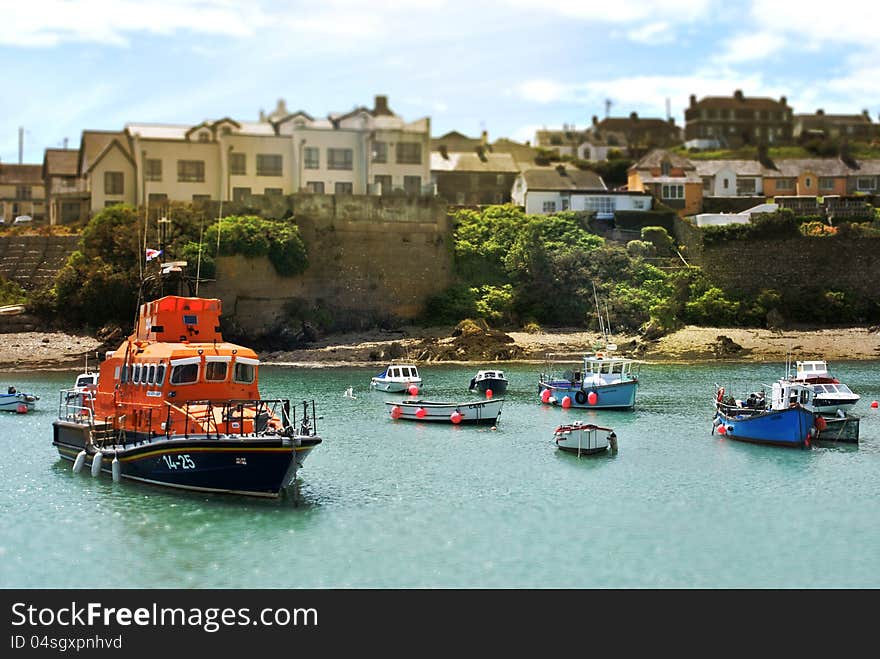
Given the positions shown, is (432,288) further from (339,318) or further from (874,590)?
(874,590)

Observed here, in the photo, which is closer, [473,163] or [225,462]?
[225,462]

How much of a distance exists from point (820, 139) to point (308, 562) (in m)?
127

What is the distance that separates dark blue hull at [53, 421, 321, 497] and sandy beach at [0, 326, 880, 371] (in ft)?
144

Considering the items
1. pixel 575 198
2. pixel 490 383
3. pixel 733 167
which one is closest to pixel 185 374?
pixel 490 383

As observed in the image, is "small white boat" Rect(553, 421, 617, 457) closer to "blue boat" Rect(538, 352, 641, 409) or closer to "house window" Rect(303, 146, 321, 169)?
"blue boat" Rect(538, 352, 641, 409)

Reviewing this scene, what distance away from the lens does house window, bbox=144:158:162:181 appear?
92188 millimetres

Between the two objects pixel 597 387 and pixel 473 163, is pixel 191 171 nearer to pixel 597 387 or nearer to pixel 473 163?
pixel 473 163

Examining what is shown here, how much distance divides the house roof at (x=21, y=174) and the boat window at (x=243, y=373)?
102555 mm

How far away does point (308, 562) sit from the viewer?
83.8 ft

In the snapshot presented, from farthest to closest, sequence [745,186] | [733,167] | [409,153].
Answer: [733,167] < [745,186] < [409,153]

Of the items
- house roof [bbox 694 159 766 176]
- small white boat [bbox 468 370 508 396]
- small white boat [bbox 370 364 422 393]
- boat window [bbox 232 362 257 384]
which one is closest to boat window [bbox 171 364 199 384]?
boat window [bbox 232 362 257 384]

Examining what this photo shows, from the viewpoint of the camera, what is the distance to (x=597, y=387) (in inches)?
2154

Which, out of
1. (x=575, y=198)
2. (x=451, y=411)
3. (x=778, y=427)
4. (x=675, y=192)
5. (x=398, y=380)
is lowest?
(x=451, y=411)

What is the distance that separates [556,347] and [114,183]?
39.6 m
